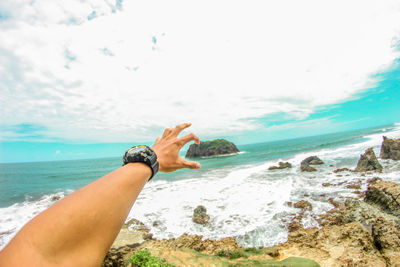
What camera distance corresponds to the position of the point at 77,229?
34.6 inches

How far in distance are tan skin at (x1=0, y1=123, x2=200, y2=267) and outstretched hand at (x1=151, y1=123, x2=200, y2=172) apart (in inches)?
23.8

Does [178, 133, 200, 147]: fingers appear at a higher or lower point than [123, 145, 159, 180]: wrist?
higher

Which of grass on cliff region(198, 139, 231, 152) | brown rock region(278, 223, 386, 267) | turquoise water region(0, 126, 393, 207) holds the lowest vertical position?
turquoise water region(0, 126, 393, 207)

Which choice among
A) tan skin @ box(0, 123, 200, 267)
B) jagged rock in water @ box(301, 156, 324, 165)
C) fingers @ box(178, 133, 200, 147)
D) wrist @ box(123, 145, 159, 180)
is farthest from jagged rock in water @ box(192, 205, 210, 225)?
jagged rock in water @ box(301, 156, 324, 165)

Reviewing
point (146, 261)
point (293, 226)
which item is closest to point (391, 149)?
point (293, 226)

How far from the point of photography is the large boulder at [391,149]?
64.2 ft

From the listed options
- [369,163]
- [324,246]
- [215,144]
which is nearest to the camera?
[324,246]

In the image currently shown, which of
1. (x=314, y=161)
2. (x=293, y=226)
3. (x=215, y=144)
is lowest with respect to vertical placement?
(x=293, y=226)

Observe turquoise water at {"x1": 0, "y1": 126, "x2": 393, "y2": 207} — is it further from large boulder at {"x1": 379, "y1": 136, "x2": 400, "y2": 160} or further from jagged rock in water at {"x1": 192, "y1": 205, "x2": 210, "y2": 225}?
large boulder at {"x1": 379, "y1": 136, "x2": 400, "y2": 160}

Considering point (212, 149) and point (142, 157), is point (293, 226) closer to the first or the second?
point (142, 157)

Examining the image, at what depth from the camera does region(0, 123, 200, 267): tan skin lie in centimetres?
75

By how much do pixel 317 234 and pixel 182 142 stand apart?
666cm

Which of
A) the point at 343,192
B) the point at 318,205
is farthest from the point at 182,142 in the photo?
the point at 343,192

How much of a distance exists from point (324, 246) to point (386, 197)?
3963 millimetres
